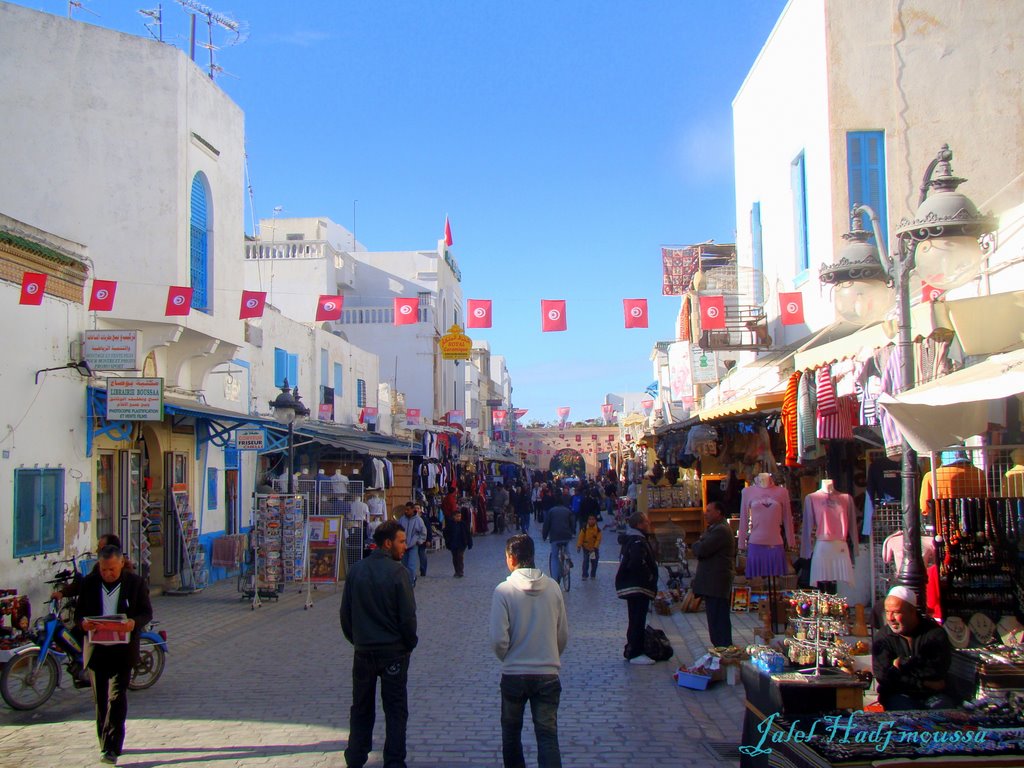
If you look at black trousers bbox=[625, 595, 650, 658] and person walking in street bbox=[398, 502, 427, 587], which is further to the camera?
person walking in street bbox=[398, 502, 427, 587]

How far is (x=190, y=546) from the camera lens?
1758 centimetres

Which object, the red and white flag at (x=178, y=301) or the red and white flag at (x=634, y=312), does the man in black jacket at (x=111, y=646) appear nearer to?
the red and white flag at (x=178, y=301)

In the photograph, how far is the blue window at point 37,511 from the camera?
1227cm

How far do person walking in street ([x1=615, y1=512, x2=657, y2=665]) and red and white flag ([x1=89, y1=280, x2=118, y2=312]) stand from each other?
8.15m

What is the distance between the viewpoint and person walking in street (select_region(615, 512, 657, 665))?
1073cm

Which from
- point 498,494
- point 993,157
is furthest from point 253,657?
point 498,494

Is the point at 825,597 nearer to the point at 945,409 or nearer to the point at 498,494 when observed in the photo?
the point at 945,409

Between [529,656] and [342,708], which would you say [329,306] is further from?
[529,656]

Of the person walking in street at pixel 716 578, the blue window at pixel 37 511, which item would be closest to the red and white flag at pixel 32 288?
the blue window at pixel 37 511

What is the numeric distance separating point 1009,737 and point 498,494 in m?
30.4

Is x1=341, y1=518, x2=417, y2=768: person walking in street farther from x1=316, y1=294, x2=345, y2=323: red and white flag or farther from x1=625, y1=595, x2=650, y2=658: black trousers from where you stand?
x1=316, y1=294, x2=345, y2=323: red and white flag

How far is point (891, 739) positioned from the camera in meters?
4.64

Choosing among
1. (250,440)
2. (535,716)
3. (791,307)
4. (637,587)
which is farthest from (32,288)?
(791,307)

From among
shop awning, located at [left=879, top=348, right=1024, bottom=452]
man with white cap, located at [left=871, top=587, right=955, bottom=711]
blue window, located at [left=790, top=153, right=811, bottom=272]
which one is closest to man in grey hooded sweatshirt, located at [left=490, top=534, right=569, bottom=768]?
man with white cap, located at [left=871, top=587, right=955, bottom=711]
